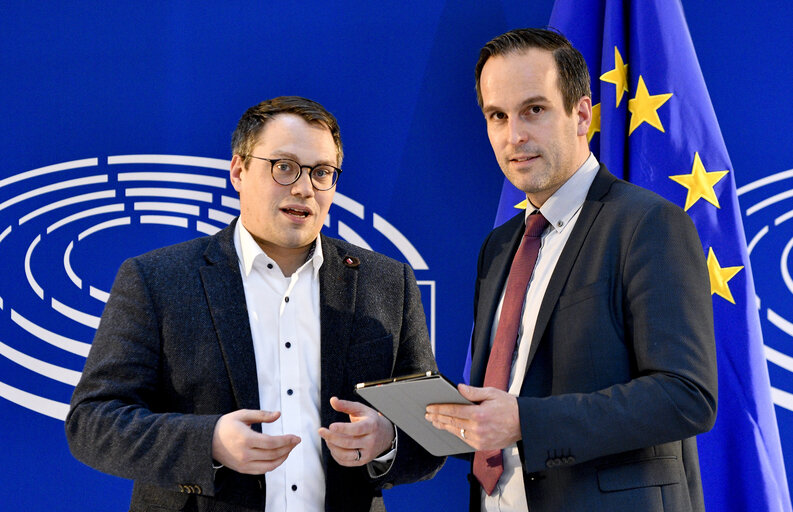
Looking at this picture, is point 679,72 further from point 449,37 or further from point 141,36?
point 141,36

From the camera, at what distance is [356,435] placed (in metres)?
2.01

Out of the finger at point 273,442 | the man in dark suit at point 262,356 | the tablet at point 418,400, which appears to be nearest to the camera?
the tablet at point 418,400

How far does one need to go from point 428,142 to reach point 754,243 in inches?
58.2

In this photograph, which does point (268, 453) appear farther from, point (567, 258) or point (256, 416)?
point (567, 258)

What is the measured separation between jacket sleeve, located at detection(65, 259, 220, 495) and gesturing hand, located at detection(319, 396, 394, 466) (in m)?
0.31

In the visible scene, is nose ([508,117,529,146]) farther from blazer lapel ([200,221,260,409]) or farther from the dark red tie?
blazer lapel ([200,221,260,409])

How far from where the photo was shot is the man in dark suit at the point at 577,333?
176 centimetres

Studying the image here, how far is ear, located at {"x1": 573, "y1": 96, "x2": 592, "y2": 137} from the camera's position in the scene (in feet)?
7.42

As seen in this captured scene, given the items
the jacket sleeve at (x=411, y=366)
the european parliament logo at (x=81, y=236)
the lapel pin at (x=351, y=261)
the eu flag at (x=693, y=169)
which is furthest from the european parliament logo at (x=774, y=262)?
the lapel pin at (x=351, y=261)

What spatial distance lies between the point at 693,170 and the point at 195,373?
1940 mm

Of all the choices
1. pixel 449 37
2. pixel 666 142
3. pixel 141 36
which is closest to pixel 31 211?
pixel 141 36

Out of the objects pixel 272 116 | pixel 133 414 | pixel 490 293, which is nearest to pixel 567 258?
pixel 490 293

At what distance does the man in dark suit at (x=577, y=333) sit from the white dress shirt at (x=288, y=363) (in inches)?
17.7

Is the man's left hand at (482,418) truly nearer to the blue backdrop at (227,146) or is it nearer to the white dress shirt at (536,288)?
the white dress shirt at (536,288)
